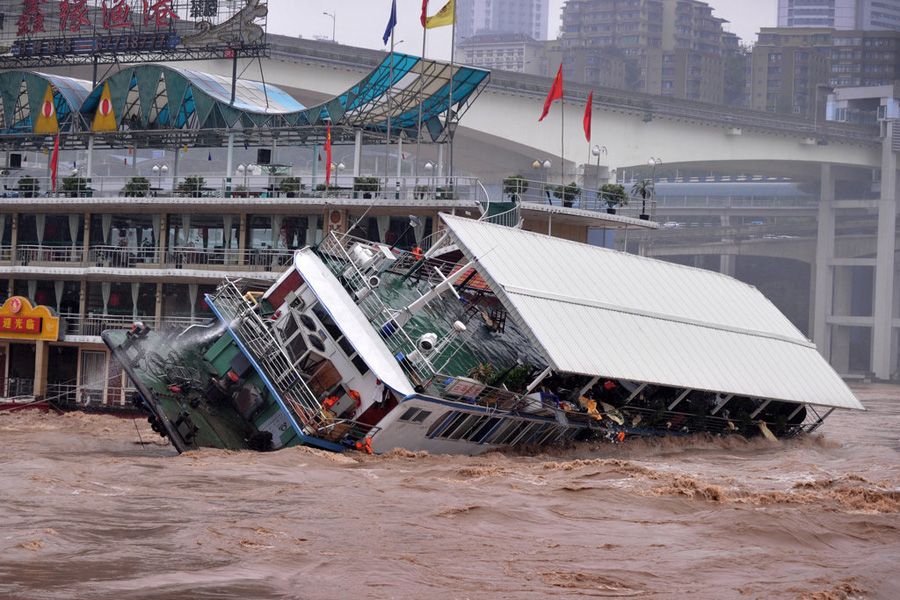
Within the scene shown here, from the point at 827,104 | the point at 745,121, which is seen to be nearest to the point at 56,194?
the point at 745,121

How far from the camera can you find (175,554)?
69.6 feet

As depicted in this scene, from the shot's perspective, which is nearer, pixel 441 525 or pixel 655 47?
pixel 441 525

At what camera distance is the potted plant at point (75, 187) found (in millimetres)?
48844

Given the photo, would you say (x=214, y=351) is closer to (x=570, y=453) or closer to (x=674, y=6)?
(x=570, y=453)

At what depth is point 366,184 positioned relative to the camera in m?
44.6

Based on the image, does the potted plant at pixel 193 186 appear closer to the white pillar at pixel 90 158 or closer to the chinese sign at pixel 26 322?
the white pillar at pixel 90 158

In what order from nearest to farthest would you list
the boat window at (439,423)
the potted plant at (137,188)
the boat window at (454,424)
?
the boat window at (439,423) < the boat window at (454,424) < the potted plant at (137,188)

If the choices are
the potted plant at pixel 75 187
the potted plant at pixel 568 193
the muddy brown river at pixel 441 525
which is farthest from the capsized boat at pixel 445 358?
the potted plant at pixel 75 187

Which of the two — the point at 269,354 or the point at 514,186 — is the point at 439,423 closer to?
the point at 269,354

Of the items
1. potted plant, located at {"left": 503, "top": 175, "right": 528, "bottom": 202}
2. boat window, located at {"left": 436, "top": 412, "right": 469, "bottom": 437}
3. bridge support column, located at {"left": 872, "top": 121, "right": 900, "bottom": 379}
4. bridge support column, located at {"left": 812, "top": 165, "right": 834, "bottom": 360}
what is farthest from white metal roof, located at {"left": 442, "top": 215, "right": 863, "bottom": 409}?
bridge support column, located at {"left": 812, "top": 165, "right": 834, "bottom": 360}

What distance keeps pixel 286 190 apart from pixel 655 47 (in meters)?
150

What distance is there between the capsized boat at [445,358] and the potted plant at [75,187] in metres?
13.6

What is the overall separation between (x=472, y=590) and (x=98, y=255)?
102 feet

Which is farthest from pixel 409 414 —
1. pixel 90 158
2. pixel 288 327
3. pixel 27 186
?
pixel 27 186
